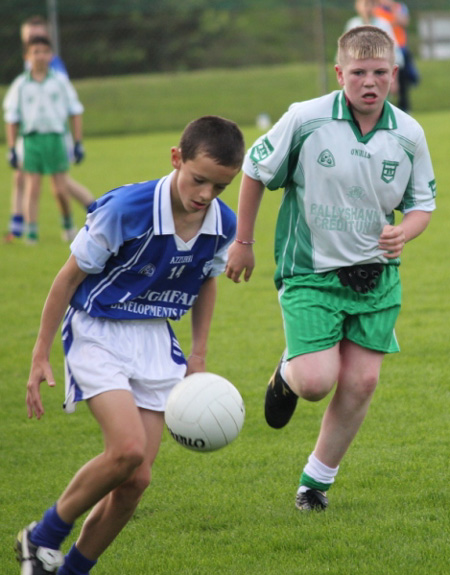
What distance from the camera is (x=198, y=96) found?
25.9m

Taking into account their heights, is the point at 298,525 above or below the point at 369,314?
below

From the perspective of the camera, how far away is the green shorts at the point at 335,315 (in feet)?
13.4

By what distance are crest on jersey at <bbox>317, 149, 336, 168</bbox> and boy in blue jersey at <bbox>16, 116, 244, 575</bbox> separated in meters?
0.51

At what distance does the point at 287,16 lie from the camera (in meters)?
35.8

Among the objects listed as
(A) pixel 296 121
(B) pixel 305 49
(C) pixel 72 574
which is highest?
(A) pixel 296 121

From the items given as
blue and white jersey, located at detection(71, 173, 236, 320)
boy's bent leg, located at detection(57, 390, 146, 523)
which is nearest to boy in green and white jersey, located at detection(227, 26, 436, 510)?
blue and white jersey, located at detection(71, 173, 236, 320)

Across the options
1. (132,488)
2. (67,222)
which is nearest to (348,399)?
(132,488)

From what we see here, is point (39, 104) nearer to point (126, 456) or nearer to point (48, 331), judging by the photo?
point (48, 331)

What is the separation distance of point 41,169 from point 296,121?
7.58 meters

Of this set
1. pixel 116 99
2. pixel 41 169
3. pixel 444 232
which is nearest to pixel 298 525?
pixel 444 232

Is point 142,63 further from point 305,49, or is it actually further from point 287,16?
point 287,16

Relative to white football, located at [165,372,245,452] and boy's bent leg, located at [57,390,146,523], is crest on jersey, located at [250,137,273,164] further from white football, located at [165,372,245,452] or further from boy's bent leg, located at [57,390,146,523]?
boy's bent leg, located at [57,390,146,523]

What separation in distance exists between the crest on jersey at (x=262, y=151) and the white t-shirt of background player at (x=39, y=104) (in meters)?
7.47

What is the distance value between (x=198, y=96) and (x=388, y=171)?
22234 mm
